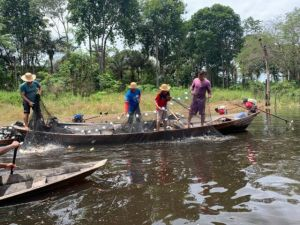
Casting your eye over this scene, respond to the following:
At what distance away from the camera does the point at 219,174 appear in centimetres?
701

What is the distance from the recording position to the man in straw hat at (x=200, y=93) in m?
11.5

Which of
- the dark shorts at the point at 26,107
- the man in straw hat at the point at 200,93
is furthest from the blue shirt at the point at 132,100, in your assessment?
the dark shorts at the point at 26,107

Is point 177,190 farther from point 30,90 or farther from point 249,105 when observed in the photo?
point 249,105

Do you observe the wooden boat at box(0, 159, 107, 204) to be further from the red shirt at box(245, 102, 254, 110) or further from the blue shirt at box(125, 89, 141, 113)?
the red shirt at box(245, 102, 254, 110)

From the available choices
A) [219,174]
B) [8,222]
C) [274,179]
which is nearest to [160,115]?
[219,174]

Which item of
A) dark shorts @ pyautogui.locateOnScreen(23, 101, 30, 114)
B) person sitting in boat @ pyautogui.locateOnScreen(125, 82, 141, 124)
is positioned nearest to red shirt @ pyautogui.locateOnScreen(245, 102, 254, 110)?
person sitting in boat @ pyautogui.locateOnScreen(125, 82, 141, 124)

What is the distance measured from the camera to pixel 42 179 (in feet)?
20.4

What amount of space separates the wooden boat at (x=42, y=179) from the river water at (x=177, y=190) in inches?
8.8

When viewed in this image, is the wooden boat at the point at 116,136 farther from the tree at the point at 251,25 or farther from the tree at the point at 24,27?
the tree at the point at 251,25

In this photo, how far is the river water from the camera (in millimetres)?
5000

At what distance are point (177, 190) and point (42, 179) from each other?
6.83 feet

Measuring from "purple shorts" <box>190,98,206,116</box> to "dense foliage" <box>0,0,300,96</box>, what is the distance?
15.5 metres

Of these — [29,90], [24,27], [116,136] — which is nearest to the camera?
[116,136]

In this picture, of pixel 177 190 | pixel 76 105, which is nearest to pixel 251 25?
pixel 76 105
